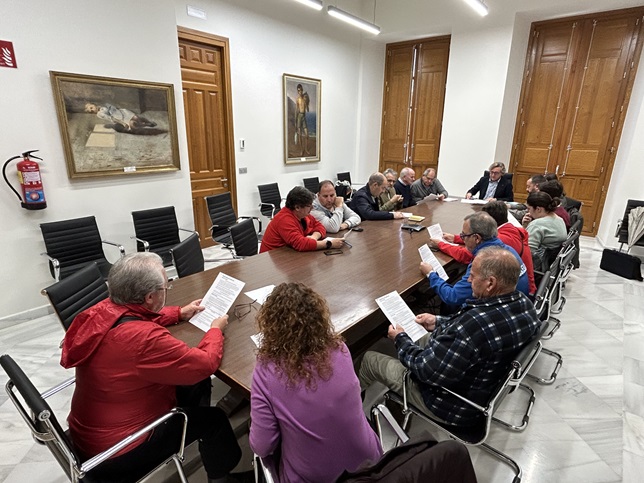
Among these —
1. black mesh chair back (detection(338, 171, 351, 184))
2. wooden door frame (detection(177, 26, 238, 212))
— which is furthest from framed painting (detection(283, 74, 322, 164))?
wooden door frame (detection(177, 26, 238, 212))

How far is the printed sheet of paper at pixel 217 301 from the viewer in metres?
1.64

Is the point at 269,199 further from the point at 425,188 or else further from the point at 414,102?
the point at 414,102

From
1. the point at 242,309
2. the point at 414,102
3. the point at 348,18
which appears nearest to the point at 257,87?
the point at 348,18

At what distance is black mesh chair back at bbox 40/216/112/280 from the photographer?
9.65 feet

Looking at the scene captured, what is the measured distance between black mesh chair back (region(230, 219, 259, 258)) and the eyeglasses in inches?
48.0

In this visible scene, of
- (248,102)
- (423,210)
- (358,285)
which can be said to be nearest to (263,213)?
(248,102)

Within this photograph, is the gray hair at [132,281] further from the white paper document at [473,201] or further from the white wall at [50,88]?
the white paper document at [473,201]

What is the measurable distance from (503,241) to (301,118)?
409cm

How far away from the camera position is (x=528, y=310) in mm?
1413

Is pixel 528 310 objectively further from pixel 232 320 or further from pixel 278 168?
pixel 278 168

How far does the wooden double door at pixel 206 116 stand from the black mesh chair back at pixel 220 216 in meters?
0.59

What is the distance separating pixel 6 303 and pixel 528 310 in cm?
380

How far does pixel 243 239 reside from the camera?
3062mm

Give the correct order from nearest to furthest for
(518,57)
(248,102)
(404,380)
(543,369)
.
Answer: (404,380) < (543,369) < (248,102) < (518,57)
